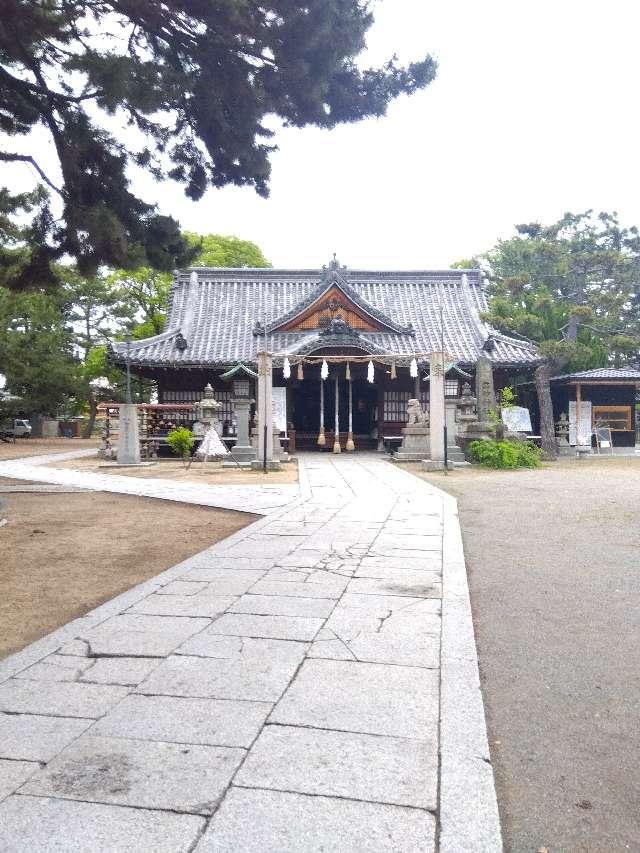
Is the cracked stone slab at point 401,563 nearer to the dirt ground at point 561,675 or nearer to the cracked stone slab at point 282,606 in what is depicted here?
the dirt ground at point 561,675

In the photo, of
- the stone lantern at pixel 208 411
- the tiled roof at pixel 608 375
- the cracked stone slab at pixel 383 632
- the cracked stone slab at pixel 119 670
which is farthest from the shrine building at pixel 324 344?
the cracked stone slab at pixel 119 670

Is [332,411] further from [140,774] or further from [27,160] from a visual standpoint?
[140,774]

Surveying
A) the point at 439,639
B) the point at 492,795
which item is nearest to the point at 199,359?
the point at 439,639

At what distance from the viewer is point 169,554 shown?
6.05 meters

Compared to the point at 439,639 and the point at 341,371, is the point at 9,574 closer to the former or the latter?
the point at 439,639

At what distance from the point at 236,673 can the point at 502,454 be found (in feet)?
43.4

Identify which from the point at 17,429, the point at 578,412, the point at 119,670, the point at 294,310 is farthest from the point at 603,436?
the point at 17,429

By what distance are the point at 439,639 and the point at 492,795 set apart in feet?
4.87

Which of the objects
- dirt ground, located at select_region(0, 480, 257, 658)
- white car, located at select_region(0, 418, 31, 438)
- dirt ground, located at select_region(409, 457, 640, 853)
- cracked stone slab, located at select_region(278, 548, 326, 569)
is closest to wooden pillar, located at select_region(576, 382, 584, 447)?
dirt ground, located at select_region(409, 457, 640, 853)

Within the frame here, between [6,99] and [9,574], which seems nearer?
[9,574]

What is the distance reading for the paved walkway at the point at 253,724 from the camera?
1853mm

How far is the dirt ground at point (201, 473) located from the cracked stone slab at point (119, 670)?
8753 mm

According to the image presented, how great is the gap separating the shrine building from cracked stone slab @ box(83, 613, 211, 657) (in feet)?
47.7

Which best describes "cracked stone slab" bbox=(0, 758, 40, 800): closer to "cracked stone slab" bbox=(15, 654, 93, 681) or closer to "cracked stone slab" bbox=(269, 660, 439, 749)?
"cracked stone slab" bbox=(15, 654, 93, 681)
